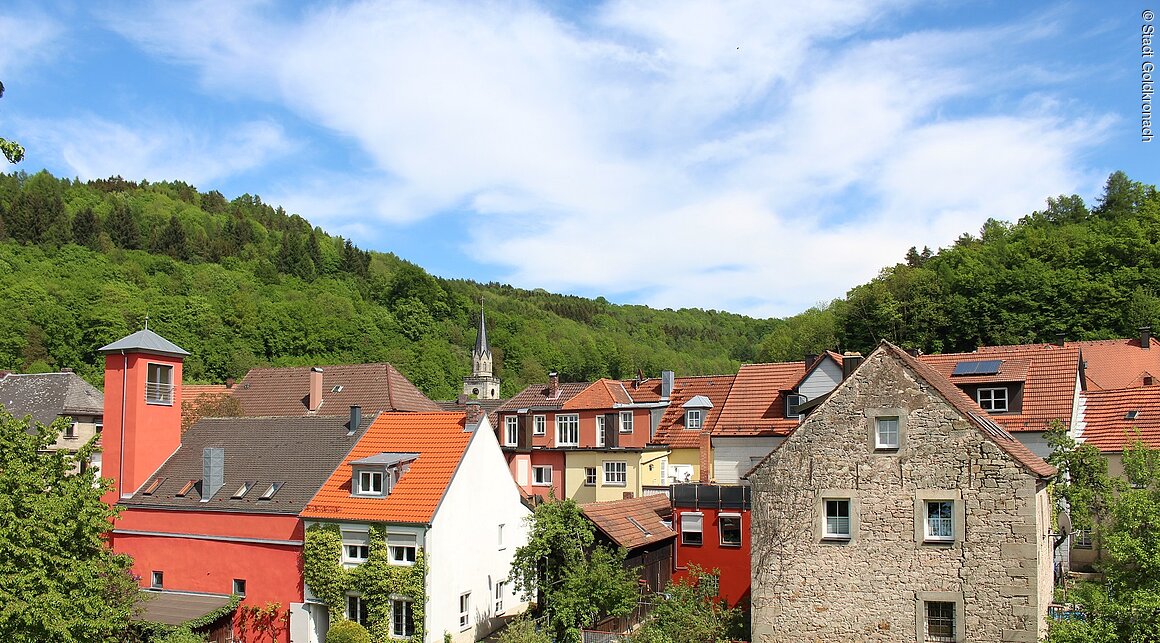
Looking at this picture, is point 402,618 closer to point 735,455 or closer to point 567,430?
point 735,455

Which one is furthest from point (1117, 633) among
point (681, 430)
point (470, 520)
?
point (681, 430)

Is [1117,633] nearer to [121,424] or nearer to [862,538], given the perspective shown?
[862,538]

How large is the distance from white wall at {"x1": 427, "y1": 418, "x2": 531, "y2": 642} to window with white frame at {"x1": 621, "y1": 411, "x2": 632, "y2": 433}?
1435 cm

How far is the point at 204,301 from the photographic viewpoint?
92.7 m

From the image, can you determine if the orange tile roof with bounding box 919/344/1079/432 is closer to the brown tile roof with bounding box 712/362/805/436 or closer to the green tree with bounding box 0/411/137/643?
the brown tile roof with bounding box 712/362/805/436

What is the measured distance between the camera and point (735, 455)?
123 ft

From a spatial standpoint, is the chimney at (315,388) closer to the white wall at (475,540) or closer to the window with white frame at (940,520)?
the white wall at (475,540)

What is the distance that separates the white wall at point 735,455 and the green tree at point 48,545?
78.7 ft

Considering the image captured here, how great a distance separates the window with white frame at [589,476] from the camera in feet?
153

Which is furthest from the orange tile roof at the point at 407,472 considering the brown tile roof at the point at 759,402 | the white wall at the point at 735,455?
the brown tile roof at the point at 759,402

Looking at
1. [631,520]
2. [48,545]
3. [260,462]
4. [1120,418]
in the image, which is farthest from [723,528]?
[48,545]

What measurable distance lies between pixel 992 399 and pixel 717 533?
13092 mm

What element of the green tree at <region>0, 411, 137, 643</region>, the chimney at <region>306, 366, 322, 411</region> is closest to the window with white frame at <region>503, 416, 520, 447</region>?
the chimney at <region>306, 366, 322, 411</region>

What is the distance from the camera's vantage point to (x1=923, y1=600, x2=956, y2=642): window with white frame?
2241cm
